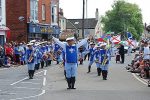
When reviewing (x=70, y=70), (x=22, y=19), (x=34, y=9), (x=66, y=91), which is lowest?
(x=66, y=91)

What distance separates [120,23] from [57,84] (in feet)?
276

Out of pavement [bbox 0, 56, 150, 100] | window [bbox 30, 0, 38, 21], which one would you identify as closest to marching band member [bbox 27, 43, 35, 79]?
pavement [bbox 0, 56, 150, 100]

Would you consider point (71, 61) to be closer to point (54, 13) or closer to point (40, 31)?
point (40, 31)

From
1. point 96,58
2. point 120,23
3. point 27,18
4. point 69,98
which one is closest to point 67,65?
point 69,98

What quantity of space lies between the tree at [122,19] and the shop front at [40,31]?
154ft

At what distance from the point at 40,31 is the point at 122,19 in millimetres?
56818

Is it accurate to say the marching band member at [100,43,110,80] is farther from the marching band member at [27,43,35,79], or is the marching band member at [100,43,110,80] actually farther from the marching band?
the marching band member at [27,43,35,79]

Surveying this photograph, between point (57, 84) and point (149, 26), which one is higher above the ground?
point (149, 26)

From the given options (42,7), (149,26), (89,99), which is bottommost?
(89,99)

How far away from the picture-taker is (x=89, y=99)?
13.4 m

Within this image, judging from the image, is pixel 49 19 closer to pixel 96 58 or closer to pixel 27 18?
pixel 27 18

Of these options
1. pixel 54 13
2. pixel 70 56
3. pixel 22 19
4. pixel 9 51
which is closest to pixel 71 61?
pixel 70 56

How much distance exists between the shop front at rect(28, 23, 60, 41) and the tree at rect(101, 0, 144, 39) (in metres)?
46.9

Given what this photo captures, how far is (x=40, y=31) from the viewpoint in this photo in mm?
48281
